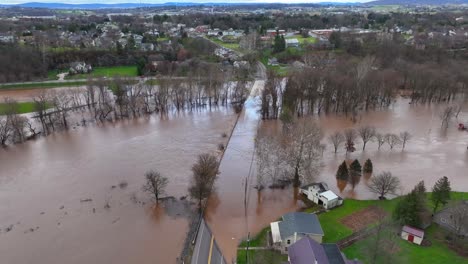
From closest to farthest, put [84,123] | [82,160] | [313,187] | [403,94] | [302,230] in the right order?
[302,230] < [313,187] < [82,160] < [84,123] < [403,94]

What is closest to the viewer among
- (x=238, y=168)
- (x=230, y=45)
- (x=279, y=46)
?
(x=238, y=168)

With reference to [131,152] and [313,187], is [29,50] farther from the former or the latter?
[313,187]

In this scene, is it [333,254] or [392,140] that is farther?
[392,140]

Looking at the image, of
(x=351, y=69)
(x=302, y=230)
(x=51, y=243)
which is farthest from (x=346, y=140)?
(x=51, y=243)

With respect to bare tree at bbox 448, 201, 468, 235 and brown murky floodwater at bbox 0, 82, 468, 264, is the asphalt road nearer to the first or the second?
brown murky floodwater at bbox 0, 82, 468, 264

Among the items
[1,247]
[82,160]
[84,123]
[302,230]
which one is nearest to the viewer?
[302,230]

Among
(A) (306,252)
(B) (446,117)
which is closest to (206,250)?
(A) (306,252)

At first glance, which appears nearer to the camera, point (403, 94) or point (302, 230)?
point (302, 230)

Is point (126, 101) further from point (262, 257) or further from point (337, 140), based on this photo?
point (262, 257)
